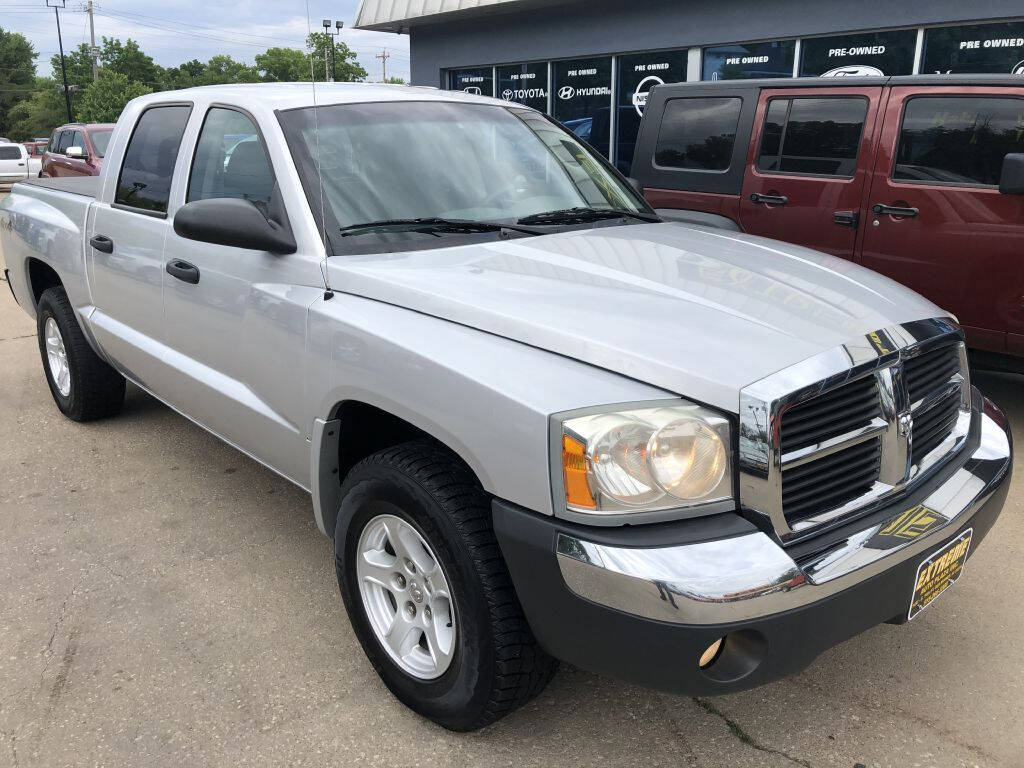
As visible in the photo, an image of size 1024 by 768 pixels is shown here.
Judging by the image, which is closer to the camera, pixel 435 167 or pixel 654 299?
pixel 654 299

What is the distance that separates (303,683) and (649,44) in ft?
36.5

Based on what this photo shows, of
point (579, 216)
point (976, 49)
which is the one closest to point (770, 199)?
point (579, 216)

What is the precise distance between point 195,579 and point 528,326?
1940 millimetres

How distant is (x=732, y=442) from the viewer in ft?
6.53

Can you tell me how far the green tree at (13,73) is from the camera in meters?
82.2

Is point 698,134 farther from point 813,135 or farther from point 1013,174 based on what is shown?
point 1013,174

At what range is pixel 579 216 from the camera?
3.33m

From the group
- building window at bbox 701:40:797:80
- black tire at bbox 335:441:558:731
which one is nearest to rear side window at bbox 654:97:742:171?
black tire at bbox 335:441:558:731

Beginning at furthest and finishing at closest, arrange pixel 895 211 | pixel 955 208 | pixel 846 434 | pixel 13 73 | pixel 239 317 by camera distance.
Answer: pixel 13 73 → pixel 895 211 → pixel 955 208 → pixel 239 317 → pixel 846 434

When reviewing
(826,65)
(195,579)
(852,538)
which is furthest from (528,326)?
(826,65)

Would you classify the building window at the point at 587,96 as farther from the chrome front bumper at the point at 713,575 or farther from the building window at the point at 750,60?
the chrome front bumper at the point at 713,575

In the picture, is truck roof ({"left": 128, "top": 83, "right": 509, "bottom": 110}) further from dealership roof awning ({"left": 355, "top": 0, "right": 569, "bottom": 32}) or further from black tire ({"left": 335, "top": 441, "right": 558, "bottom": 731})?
dealership roof awning ({"left": 355, "top": 0, "right": 569, "bottom": 32})

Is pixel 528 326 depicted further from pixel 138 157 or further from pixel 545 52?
pixel 545 52

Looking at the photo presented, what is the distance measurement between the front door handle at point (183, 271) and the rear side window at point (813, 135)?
12.3 feet
